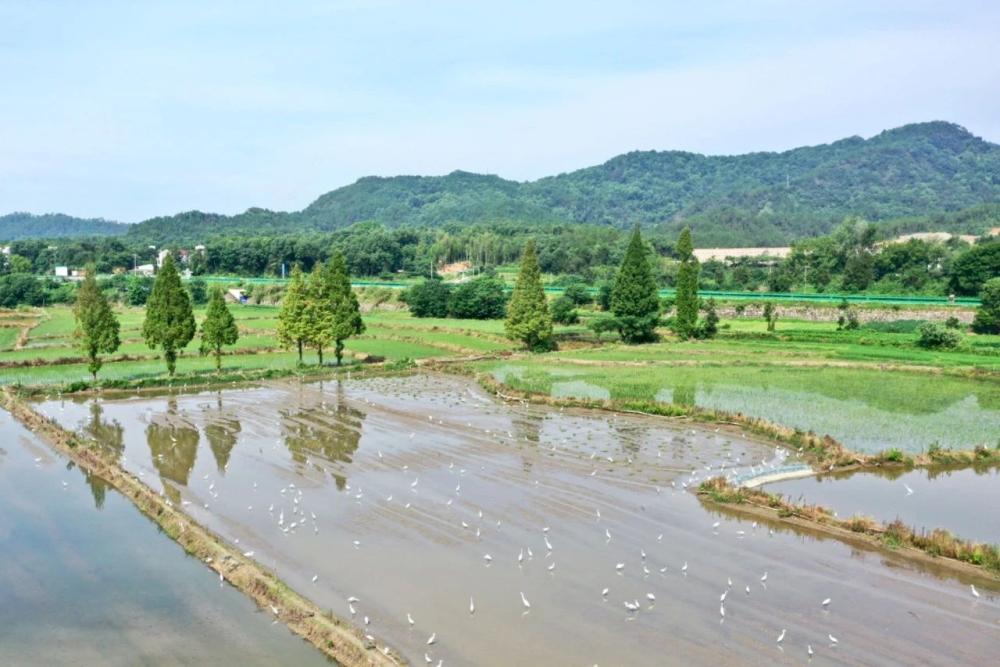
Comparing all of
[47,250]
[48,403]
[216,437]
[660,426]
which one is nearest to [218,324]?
[48,403]

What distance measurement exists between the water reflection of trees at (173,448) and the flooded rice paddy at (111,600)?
2369 millimetres

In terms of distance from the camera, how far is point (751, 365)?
46844 millimetres

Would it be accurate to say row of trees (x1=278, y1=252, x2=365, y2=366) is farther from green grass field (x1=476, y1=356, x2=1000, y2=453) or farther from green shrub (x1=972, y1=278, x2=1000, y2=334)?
green shrub (x1=972, y1=278, x2=1000, y2=334)

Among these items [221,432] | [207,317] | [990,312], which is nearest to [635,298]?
[990,312]

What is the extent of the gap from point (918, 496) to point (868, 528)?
4.75 metres

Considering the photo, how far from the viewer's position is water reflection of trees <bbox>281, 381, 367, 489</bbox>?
2878cm

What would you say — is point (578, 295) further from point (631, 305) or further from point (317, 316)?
point (317, 316)

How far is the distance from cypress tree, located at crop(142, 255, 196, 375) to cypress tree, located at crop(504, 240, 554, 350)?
62.5 feet

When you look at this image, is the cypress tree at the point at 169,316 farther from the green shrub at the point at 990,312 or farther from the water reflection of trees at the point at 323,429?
the green shrub at the point at 990,312

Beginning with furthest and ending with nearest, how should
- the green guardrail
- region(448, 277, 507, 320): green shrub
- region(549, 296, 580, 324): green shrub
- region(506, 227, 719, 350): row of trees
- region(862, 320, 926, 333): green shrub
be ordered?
region(448, 277, 507, 320): green shrub < the green guardrail < region(549, 296, 580, 324): green shrub < region(862, 320, 926, 333): green shrub < region(506, 227, 719, 350): row of trees

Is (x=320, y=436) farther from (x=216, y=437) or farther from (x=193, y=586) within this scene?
(x=193, y=586)

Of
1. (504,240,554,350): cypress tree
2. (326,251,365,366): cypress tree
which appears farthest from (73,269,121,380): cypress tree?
(504,240,554,350): cypress tree

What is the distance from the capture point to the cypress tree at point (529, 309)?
53.4 meters

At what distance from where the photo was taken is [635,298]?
188 ft
